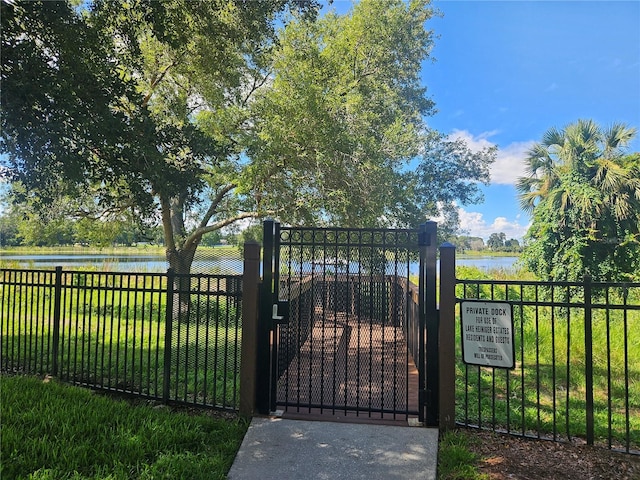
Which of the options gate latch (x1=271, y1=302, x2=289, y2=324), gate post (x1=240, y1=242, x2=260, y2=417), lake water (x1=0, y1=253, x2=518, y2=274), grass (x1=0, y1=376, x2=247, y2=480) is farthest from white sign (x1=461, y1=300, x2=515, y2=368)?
lake water (x1=0, y1=253, x2=518, y2=274)

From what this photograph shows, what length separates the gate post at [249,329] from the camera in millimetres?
3811

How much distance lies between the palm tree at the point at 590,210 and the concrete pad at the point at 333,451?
32.3 ft

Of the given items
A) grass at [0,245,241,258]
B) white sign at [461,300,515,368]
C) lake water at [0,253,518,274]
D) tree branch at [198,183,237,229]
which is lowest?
white sign at [461,300,515,368]

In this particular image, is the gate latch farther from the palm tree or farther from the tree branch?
the palm tree

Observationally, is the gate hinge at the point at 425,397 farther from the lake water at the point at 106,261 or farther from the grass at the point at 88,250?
the grass at the point at 88,250

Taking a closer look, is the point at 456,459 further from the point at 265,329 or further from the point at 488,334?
the point at 265,329

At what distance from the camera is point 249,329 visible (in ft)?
12.6

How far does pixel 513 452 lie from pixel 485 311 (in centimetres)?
118

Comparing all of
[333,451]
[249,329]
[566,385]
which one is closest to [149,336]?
[249,329]

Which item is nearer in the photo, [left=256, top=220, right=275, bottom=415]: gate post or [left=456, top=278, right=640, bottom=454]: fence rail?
[left=456, top=278, right=640, bottom=454]: fence rail

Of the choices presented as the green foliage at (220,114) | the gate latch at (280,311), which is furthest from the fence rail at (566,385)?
the green foliage at (220,114)

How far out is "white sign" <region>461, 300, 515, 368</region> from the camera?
11.2 feet

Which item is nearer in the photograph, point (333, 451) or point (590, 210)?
point (333, 451)

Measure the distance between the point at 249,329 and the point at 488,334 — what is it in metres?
2.28
